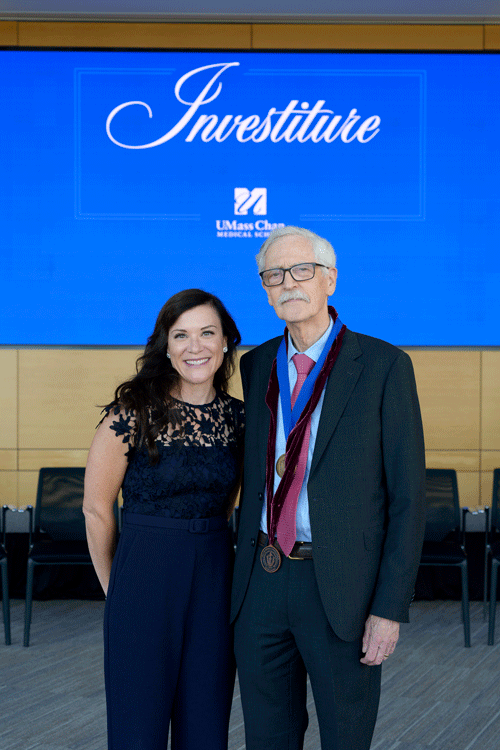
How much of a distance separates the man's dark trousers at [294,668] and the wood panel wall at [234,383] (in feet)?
10.6

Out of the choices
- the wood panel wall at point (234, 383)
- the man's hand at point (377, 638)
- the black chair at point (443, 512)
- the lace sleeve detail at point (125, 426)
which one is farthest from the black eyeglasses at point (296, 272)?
the wood panel wall at point (234, 383)

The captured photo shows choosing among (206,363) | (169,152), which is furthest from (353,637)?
(169,152)

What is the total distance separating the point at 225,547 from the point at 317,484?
1.26 feet

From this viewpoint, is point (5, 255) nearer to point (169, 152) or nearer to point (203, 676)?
point (169, 152)

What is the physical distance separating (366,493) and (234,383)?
3.33 meters

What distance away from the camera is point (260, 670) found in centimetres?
187

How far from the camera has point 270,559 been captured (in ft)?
6.06

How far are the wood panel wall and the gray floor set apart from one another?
110 cm

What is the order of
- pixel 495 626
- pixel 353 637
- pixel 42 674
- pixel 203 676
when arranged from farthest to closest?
pixel 495 626 < pixel 42 674 < pixel 203 676 < pixel 353 637

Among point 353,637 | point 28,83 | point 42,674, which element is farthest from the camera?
point 28,83

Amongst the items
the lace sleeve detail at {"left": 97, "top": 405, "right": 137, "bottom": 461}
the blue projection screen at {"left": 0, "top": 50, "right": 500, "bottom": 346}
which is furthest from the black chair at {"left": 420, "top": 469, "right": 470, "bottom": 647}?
the lace sleeve detail at {"left": 97, "top": 405, "right": 137, "bottom": 461}

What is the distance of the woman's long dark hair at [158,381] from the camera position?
1965mm

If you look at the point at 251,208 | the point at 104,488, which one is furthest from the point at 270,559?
the point at 251,208

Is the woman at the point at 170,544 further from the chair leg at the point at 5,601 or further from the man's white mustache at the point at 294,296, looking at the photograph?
the chair leg at the point at 5,601
